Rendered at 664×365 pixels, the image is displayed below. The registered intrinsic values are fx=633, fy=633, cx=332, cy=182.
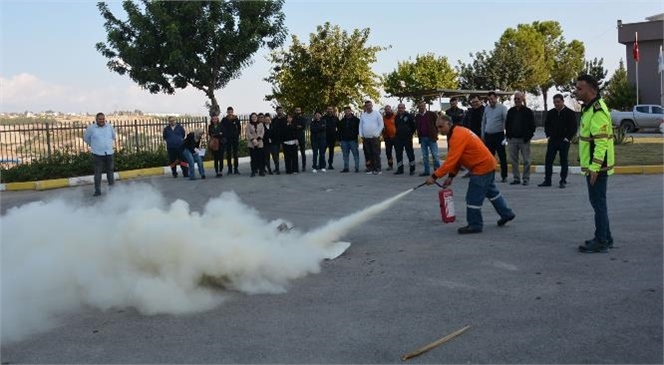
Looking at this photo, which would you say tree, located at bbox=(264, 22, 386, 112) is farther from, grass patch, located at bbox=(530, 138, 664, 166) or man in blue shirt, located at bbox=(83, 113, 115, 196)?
man in blue shirt, located at bbox=(83, 113, 115, 196)

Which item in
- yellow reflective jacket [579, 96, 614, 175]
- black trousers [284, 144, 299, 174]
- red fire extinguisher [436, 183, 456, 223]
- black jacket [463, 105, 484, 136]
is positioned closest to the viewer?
yellow reflective jacket [579, 96, 614, 175]

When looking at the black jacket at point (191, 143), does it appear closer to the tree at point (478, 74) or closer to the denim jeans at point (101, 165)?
the denim jeans at point (101, 165)

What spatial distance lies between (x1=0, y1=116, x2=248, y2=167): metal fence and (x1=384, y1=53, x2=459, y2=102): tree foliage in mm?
23793

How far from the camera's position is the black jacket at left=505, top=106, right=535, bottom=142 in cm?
1234

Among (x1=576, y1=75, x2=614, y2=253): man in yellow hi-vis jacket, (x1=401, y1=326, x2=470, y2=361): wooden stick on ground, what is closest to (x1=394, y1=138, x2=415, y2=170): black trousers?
(x1=576, y1=75, x2=614, y2=253): man in yellow hi-vis jacket

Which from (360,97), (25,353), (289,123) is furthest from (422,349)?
(360,97)

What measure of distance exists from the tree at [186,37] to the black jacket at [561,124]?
13.7 meters

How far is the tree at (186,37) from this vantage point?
2256cm

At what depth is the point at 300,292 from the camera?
19.0 feet

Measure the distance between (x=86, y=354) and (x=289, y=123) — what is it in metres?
12.4

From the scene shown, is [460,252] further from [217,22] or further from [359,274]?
[217,22]

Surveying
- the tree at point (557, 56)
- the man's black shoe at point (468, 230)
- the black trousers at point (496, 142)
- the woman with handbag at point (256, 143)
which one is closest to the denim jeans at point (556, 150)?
the black trousers at point (496, 142)

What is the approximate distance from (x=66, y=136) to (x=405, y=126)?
12.1 metres

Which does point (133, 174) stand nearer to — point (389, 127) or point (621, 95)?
point (389, 127)
